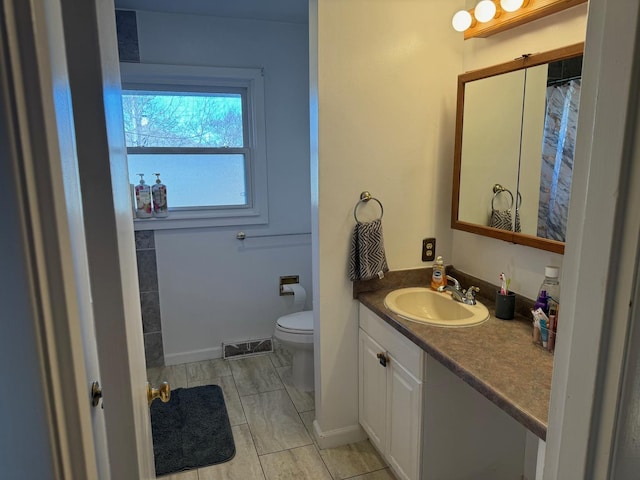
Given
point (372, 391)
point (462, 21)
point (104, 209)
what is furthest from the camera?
point (372, 391)

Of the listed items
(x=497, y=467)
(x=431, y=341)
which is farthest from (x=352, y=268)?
(x=497, y=467)

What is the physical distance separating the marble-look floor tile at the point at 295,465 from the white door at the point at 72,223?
4.74 ft

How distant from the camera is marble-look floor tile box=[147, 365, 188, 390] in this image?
2.99 metres

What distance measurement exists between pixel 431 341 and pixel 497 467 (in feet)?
2.63

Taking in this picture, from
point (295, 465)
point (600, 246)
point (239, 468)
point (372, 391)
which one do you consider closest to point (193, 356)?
point (239, 468)

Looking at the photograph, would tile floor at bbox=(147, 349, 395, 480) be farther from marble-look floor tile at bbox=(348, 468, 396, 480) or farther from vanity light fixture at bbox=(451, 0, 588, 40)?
vanity light fixture at bbox=(451, 0, 588, 40)

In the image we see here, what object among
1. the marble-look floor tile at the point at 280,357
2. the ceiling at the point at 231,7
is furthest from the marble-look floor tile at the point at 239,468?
the ceiling at the point at 231,7

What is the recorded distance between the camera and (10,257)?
0.49 m

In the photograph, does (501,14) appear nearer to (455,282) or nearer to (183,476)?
(455,282)

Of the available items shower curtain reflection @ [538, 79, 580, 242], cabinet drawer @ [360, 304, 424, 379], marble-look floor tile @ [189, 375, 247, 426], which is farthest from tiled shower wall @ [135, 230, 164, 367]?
shower curtain reflection @ [538, 79, 580, 242]

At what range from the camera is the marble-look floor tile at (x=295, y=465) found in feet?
6.89

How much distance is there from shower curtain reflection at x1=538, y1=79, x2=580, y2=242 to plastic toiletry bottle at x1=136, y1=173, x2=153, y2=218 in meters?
2.40

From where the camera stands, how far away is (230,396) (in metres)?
2.82

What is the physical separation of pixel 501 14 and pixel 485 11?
0.21 ft
